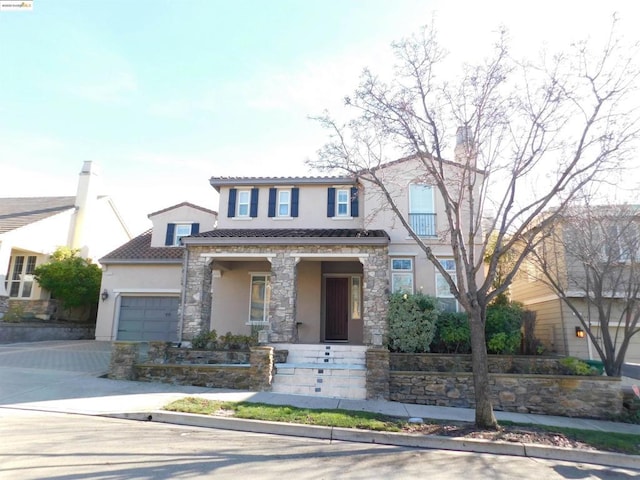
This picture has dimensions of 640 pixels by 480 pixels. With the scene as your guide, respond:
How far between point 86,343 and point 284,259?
9654 millimetres

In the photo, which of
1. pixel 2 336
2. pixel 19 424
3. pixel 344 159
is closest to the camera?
pixel 19 424

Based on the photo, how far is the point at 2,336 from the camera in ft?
54.3

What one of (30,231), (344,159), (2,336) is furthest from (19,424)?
(30,231)

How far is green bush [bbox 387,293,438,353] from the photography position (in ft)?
41.1

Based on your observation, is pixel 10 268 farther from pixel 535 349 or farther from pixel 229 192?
pixel 535 349

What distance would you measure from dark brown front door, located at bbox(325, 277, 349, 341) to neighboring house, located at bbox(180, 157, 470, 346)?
4cm

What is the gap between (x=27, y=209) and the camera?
2212 cm

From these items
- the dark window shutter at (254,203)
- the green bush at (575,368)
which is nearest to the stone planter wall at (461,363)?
the green bush at (575,368)

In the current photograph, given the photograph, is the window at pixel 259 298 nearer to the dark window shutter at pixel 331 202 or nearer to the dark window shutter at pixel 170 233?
the dark window shutter at pixel 331 202

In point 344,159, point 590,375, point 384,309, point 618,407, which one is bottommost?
point 618,407

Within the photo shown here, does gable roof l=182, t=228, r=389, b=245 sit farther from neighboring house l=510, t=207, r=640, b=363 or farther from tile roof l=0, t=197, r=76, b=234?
tile roof l=0, t=197, r=76, b=234

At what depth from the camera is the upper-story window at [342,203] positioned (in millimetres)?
16406

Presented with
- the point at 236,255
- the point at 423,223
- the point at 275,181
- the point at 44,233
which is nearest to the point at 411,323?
the point at 423,223

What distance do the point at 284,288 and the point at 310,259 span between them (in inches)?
55.8
